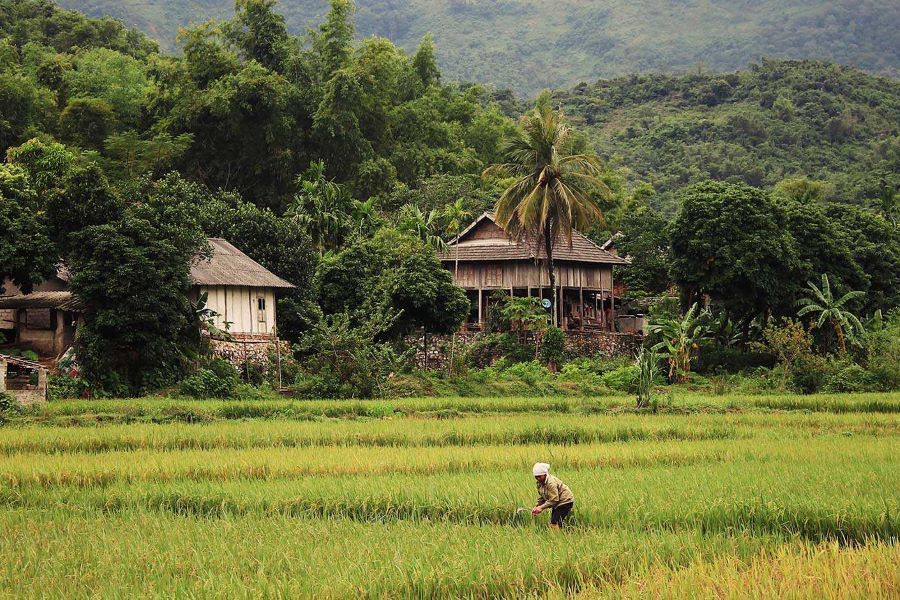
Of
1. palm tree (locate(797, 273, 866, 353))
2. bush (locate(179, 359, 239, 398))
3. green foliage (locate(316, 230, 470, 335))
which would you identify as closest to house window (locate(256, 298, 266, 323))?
green foliage (locate(316, 230, 470, 335))

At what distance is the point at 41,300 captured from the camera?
93.7 feet

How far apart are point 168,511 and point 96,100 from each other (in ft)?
114

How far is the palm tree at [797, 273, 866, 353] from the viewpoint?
106ft

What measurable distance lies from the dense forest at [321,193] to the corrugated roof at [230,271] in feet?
4.16

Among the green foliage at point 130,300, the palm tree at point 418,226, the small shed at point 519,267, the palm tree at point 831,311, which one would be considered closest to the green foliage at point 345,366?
the green foliage at point 130,300

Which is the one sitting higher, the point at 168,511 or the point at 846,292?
the point at 846,292

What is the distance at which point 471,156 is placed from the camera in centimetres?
5472

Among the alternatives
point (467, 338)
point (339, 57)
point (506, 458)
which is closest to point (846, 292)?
point (467, 338)

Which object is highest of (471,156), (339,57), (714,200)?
(339,57)

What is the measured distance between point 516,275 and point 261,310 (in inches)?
409

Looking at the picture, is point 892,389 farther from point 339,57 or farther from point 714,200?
point 339,57

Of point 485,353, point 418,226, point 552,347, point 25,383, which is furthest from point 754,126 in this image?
point 25,383

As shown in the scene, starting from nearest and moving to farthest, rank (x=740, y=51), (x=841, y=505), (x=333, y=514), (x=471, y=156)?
(x=841, y=505), (x=333, y=514), (x=471, y=156), (x=740, y=51)

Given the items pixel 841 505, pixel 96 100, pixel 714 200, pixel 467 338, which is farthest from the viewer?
pixel 96 100
